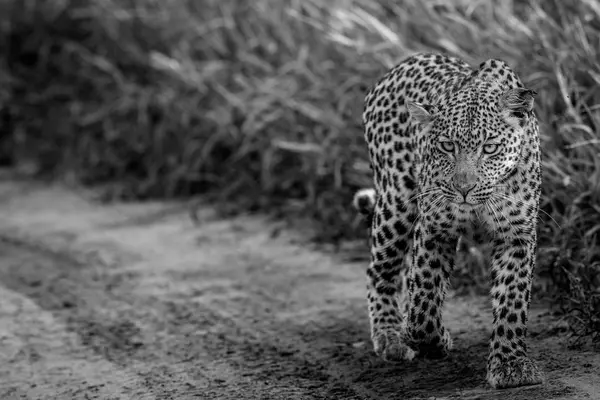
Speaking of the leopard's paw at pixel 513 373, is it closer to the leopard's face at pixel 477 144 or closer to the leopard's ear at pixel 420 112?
the leopard's face at pixel 477 144

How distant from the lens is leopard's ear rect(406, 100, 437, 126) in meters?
5.48

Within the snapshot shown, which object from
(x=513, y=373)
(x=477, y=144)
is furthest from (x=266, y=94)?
(x=513, y=373)

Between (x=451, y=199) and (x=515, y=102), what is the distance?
487 mm

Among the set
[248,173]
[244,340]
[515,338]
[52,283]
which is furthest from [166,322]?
[248,173]

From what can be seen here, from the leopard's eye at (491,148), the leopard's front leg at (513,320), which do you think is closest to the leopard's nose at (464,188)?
the leopard's eye at (491,148)

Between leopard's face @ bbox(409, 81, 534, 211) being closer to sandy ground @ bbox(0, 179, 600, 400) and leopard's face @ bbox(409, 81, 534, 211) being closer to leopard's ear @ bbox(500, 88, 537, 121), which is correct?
leopard's ear @ bbox(500, 88, 537, 121)

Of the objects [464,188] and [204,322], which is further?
[204,322]

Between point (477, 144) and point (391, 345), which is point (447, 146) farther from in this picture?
point (391, 345)

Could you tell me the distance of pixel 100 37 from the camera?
11.9 meters

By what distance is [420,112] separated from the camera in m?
5.50

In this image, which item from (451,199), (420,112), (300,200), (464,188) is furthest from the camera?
(300,200)

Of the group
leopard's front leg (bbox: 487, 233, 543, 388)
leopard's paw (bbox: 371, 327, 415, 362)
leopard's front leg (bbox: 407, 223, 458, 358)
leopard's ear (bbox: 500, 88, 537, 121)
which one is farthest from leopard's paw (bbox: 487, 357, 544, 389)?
leopard's ear (bbox: 500, 88, 537, 121)

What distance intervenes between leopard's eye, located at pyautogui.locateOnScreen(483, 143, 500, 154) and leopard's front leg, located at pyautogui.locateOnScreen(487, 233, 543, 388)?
40 cm

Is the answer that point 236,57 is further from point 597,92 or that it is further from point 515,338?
point 515,338
